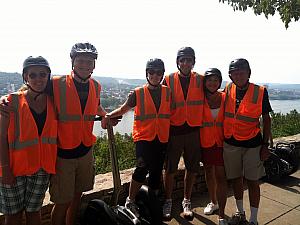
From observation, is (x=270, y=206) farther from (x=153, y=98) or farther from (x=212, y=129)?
(x=153, y=98)

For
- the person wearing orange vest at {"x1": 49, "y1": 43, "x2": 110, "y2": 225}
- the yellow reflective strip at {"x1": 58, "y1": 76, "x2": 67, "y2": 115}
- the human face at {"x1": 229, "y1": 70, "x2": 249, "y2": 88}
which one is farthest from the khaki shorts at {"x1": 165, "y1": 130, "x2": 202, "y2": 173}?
the yellow reflective strip at {"x1": 58, "y1": 76, "x2": 67, "y2": 115}

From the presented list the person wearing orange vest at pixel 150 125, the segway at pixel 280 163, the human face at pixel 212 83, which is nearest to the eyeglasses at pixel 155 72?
the person wearing orange vest at pixel 150 125

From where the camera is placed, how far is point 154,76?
3.47m

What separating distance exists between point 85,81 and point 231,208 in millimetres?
2770

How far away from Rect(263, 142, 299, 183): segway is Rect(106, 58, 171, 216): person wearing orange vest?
2449 mm

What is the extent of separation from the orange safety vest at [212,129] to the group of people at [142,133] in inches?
0.5

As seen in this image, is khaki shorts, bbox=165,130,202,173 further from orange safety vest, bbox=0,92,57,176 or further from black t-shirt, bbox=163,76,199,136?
orange safety vest, bbox=0,92,57,176

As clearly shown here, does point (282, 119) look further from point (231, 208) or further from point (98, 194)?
point (98, 194)

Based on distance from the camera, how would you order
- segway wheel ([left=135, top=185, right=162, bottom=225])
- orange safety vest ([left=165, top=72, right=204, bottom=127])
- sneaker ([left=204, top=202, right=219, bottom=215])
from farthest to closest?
sneaker ([left=204, top=202, right=219, bottom=215]) < orange safety vest ([left=165, top=72, right=204, bottom=127]) < segway wheel ([left=135, top=185, right=162, bottom=225])

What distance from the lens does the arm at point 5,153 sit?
2.36m

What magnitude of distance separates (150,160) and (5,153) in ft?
5.32

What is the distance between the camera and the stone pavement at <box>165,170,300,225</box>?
12.3 ft

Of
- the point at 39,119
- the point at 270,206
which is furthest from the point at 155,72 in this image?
the point at 270,206

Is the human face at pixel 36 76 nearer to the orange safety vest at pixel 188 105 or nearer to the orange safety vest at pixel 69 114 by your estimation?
the orange safety vest at pixel 69 114
